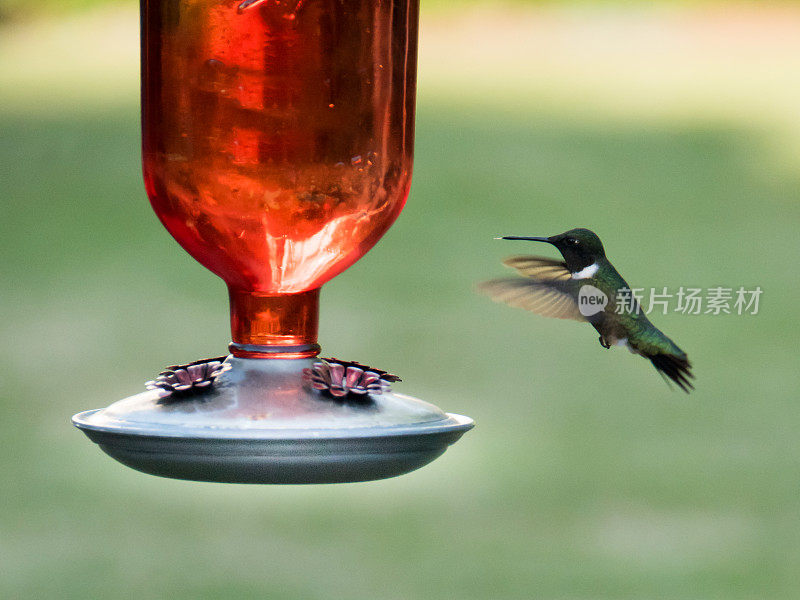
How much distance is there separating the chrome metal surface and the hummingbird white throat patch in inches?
29.7

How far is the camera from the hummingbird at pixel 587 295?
2.10 meters

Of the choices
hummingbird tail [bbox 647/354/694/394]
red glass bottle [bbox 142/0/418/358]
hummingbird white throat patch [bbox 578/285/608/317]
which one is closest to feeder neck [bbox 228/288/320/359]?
red glass bottle [bbox 142/0/418/358]

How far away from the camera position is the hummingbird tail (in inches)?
85.5

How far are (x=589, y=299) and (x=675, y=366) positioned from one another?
0.20 meters

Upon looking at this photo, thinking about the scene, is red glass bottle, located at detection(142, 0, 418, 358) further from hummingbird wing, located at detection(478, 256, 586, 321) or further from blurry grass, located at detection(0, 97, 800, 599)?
blurry grass, located at detection(0, 97, 800, 599)

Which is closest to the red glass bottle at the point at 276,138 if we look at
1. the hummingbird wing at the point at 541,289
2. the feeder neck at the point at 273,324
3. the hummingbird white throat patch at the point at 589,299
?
the feeder neck at the point at 273,324

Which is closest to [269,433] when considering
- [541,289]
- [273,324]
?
[273,324]

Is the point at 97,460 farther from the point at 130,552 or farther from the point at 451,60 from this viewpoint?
the point at 451,60

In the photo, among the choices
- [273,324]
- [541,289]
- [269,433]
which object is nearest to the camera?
[269,433]

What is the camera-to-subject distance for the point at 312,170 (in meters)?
1.49

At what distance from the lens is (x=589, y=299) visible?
219cm

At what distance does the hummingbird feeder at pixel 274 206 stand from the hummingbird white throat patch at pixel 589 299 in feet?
2.19

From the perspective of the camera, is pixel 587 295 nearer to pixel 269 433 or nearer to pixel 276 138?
pixel 276 138

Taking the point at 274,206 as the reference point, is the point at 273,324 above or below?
below
